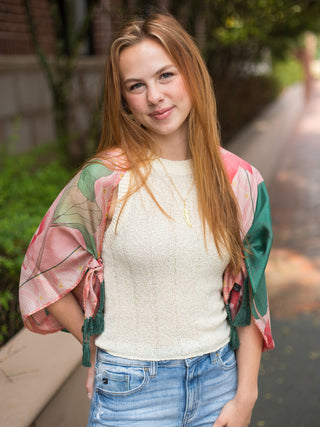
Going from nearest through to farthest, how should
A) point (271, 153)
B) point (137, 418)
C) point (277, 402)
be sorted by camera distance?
point (137, 418), point (277, 402), point (271, 153)

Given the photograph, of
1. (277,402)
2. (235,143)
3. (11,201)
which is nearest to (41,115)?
(11,201)

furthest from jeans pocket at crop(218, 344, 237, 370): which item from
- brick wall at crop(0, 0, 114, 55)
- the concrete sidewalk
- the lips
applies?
brick wall at crop(0, 0, 114, 55)

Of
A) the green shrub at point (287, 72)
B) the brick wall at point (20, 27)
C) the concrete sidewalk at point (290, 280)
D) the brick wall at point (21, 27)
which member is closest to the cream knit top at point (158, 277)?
the concrete sidewalk at point (290, 280)

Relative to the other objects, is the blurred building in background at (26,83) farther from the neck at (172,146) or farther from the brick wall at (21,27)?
the neck at (172,146)

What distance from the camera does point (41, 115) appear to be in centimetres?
670

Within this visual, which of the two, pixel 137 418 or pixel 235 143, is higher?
pixel 137 418

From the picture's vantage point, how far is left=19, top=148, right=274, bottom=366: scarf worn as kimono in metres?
1.62

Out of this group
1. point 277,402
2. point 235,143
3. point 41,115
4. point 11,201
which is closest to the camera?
point 277,402

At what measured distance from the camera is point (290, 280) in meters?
4.79

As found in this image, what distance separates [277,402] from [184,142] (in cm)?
206

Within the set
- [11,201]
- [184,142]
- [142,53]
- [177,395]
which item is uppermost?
[142,53]

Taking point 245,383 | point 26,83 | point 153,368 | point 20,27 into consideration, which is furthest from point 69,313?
point 20,27

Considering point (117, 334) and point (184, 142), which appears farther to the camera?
point (184, 142)

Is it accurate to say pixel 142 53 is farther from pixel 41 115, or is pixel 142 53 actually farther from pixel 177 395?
pixel 41 115
